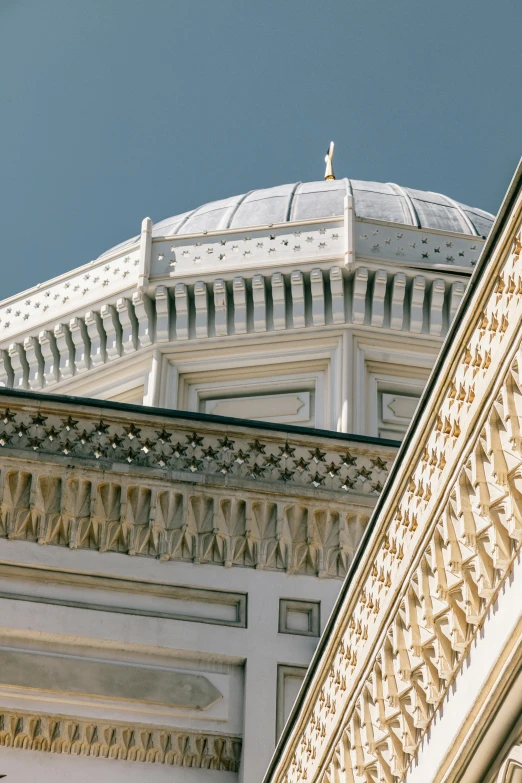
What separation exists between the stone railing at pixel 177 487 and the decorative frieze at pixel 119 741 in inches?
36.6

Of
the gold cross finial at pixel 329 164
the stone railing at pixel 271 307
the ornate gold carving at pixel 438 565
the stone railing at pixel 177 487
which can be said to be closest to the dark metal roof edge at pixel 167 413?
the stone railing at pixel 177 487

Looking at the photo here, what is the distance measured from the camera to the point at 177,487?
26.5 ft

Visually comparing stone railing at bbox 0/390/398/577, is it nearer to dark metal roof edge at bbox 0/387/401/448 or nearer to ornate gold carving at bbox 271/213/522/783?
dark metal roof edge at bbox 0/387/401/448

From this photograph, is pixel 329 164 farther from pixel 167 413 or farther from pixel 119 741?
pixel 119 741

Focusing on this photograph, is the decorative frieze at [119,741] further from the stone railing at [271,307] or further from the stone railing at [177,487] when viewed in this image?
the stone railing at [271,307]

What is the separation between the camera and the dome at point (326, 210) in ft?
40.9

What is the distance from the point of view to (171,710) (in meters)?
7.51

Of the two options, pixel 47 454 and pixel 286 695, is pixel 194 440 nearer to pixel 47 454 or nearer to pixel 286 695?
pixel 47 454

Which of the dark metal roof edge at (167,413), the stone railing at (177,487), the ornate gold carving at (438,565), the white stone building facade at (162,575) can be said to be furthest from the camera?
the dark metal roof edge at (167,413)

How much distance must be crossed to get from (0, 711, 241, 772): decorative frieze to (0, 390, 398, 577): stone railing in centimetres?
93

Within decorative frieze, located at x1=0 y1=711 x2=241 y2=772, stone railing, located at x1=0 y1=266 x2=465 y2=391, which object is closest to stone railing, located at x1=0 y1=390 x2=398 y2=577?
decorative frieze, located at x1=0 y1=711 x2=241 y2=772

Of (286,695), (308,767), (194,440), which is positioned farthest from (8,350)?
(308,767)

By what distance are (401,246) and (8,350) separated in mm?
3177

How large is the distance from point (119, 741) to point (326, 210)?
6.10 meters
